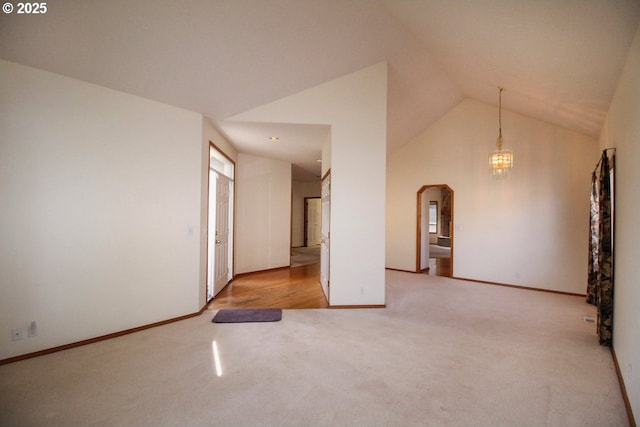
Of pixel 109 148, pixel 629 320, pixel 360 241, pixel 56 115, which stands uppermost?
pixel 56 115

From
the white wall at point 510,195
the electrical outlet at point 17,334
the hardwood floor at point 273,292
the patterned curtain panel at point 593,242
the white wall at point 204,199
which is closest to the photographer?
the electrical outlet at point 17,334

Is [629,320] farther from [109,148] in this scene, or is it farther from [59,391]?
[109,148]

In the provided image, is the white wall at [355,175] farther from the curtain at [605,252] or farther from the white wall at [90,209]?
the curtain at [605,252]

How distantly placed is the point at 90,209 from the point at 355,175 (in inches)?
122

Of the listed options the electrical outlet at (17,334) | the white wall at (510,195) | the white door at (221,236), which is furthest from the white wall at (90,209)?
the white wall at (510,195)

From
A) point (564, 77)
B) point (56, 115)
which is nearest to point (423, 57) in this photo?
point (564, 77)

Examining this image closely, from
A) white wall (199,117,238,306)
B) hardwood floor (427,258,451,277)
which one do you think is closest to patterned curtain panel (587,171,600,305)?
hardwood floor (427,258,451,277)

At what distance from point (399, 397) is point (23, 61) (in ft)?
13.7

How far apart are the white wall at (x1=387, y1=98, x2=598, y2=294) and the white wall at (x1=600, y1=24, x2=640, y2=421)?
2.61m

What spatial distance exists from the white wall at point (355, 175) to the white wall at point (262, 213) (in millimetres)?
2727

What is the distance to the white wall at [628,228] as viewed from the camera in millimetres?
2041

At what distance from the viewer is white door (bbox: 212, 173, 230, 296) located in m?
5.02

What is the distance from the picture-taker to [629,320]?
2229 mm

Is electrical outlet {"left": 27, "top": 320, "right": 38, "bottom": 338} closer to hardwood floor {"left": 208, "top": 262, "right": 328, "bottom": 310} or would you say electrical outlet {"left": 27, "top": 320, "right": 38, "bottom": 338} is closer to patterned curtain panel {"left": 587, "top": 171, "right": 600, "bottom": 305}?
hardwood floor {"left": 208, "top": 262, "right": 328, "bottom": 310}
